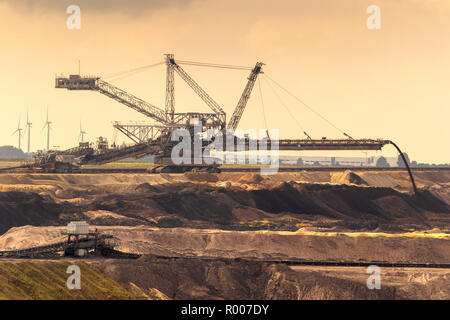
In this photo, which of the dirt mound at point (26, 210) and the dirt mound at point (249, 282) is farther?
the dirt mound at point (26, 210)

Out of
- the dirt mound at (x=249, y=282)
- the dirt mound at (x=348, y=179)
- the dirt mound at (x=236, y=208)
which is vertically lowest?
the dirt mound at (x=249, y=282)

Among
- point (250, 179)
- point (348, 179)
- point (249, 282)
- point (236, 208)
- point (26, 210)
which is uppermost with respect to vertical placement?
point (250, 179)

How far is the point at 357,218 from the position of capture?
371 feet

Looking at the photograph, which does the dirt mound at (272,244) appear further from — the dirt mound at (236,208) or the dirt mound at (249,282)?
the dirt mound at (249,282)

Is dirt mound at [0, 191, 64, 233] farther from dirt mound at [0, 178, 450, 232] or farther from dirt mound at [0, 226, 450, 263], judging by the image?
dirt mound at [0, 226, 450, 263]

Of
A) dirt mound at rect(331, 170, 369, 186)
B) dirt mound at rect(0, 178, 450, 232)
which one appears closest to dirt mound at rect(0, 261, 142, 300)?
dirt mound at rect(0, 178, 450, 232)

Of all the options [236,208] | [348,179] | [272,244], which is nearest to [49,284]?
[272,244]

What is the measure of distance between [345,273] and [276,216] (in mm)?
40491

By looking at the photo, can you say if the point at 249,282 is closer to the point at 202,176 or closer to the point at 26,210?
the point at 26,210

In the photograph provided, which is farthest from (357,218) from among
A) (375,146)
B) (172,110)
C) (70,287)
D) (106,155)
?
(70,287)

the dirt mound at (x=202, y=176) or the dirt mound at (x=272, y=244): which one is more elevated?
the dirt mound at (x=202, y=176)

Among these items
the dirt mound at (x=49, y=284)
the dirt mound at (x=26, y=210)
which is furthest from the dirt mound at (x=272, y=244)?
the dirt mound at (x=49, y=284)

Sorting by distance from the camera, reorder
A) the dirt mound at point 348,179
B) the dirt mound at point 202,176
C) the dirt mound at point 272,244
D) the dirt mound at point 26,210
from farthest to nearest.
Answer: the dirt mound at point 348,179
the dirt mound at point 202,176
the dirt mound at point 26,210
the dirt mound at point 272,244
